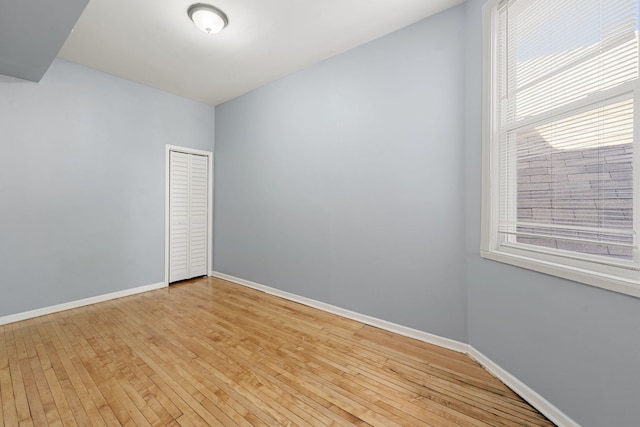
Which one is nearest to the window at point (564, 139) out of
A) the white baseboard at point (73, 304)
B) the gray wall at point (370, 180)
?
the gray wall at point (370, 180)

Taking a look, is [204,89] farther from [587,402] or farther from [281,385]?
[587,402]

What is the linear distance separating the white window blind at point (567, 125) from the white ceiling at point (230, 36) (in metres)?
0.87

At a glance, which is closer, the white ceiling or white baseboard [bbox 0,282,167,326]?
the white ceiling

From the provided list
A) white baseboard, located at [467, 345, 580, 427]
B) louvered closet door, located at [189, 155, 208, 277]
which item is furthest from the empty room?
louvered closet door, located at [189, 155, 208, 277]

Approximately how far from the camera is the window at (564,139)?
121cm

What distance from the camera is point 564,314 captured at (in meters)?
1.40

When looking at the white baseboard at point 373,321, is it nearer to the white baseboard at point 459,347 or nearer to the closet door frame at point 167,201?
the white baseboard at point 459,347

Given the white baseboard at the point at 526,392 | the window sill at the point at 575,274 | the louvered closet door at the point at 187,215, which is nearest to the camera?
the window sill at the point at 575,274

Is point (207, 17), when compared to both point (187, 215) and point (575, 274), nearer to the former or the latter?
point (187, 215)

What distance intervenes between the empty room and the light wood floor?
2 cm

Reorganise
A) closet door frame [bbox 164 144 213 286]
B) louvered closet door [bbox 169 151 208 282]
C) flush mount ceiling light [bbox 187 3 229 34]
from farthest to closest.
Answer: louvered closet door [bbox 169 151 208 282], closet door frame [bbox 164 144 213 286], flush mount ceiling light [bbox 187 3 229 34]

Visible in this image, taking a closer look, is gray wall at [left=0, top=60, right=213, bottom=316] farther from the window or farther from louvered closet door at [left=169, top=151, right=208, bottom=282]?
the window

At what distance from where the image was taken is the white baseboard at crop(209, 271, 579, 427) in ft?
4.72

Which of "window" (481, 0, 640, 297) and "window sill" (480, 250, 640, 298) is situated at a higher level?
"window" (481, 0, 640, 297)
